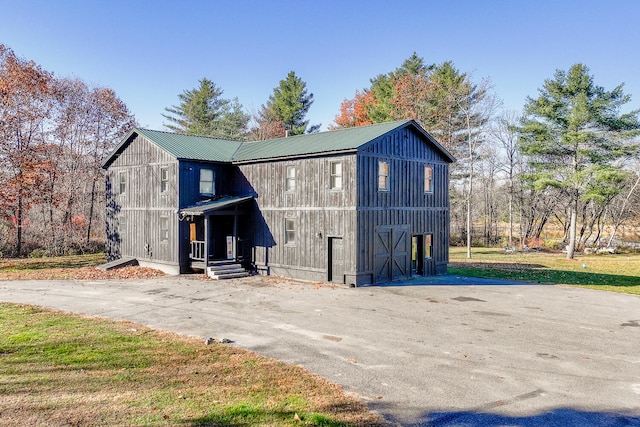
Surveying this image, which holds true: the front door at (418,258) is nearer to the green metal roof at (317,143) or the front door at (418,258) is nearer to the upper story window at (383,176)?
the upper story window at (383,176)

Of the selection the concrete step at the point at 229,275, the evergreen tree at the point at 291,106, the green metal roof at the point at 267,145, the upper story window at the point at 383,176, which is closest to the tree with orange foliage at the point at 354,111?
the evergreen tree at the point at 291,106

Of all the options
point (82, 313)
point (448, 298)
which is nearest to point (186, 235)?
point (82, 313)

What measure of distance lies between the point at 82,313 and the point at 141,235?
1178 centimetres

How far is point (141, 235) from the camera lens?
24.2m

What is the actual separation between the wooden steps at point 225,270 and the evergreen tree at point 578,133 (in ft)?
74.4

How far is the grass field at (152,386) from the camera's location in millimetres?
6031

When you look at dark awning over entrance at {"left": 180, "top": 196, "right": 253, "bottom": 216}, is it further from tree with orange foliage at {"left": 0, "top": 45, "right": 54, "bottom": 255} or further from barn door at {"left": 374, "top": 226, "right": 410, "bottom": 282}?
tree with orange foliage at {"left": 0, "top": 45, "right": 54, "bottom": 255}

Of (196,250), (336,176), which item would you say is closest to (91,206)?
(196,250)

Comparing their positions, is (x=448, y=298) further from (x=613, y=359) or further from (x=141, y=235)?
(x=141, y=235)

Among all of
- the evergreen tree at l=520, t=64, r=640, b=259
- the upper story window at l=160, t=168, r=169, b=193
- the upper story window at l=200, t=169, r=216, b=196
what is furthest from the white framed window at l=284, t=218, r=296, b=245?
the evergreen tree at l=520, t=64, r=640, b=259

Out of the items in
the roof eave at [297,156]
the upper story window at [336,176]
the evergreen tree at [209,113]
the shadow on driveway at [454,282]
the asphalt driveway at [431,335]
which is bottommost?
the asphalt driveway at [431,335]

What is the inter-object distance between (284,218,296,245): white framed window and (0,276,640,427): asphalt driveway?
2.00 metres

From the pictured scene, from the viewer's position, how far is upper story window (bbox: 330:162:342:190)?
1902 cm

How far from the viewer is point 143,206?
24109mm
